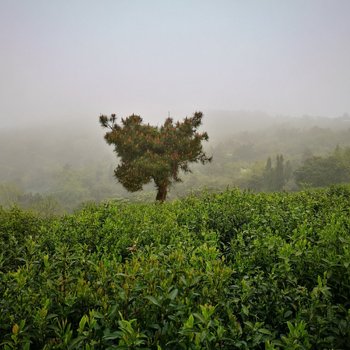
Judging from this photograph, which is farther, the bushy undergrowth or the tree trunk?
the tree trunk

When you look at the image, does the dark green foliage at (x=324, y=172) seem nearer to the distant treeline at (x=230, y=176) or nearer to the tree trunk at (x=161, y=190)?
the distant treeline at (x=230, y=176)

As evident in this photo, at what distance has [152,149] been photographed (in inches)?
664

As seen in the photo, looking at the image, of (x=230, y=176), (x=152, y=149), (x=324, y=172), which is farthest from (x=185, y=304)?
(x=230, y=176)

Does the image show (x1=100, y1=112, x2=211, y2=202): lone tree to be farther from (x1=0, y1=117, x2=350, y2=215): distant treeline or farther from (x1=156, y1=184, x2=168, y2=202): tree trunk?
(x1=0, y1=117, x2=350, y2=215): distant treeline

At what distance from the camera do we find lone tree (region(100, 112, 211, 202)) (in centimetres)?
1567

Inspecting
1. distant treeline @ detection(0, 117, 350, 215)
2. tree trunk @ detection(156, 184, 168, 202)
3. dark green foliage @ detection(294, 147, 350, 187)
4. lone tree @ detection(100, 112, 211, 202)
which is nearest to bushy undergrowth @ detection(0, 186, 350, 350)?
lone tree @ detection(100, 112, 211, 202)

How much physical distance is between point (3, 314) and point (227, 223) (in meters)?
4.14

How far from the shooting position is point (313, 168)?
63500 mm

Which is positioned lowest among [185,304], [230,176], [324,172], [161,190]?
[230,176]

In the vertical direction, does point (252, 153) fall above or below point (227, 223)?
below

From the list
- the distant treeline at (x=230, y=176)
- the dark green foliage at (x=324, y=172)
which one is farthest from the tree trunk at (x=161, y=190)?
the dark green foliage at (x=324, y=172)

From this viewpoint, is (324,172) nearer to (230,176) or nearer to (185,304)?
(230,176)

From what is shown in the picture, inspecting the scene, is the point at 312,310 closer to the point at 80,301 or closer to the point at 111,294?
the point at 111,294

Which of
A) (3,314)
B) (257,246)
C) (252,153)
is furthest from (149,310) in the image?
(252,153)
